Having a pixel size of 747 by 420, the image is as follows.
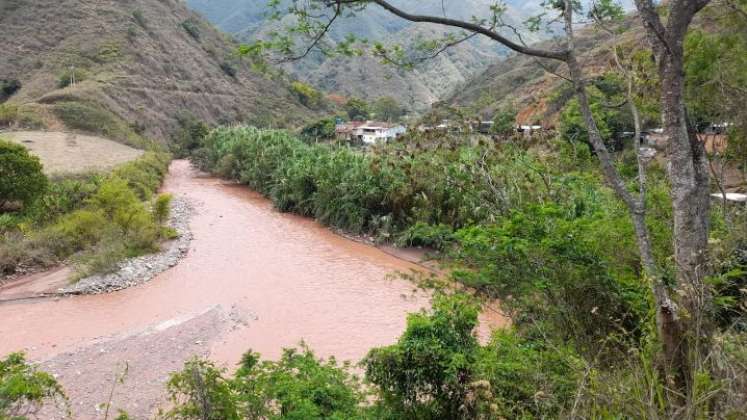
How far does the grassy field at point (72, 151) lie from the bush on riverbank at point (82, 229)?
5156 mm

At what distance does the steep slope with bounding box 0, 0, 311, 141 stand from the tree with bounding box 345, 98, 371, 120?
7.17 metres

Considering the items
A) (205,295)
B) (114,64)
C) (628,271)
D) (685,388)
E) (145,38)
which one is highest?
(145,38)

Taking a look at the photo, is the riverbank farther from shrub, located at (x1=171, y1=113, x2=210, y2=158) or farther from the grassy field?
shrub, located at (x1=171, y1=113, x2=210, y2=158)

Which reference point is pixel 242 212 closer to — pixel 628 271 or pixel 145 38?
pixel 628 271

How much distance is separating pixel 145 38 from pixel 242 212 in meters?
36.8

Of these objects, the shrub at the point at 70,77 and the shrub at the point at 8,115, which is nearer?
the shrub at the point at 8,115

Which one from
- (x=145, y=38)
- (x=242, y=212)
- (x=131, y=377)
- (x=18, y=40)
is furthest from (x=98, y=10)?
(x=131, y=377)

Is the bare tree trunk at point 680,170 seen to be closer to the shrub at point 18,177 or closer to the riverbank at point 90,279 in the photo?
the riverbank at point 90,279

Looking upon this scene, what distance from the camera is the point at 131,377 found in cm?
760

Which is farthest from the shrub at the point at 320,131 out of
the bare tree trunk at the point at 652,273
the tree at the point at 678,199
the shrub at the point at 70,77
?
the tree at the point at 678,199

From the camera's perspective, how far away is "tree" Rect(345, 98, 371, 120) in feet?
201

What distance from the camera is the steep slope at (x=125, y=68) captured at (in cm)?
3894

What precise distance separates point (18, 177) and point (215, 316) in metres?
8.90

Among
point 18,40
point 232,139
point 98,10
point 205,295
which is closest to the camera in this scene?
point 205,295
